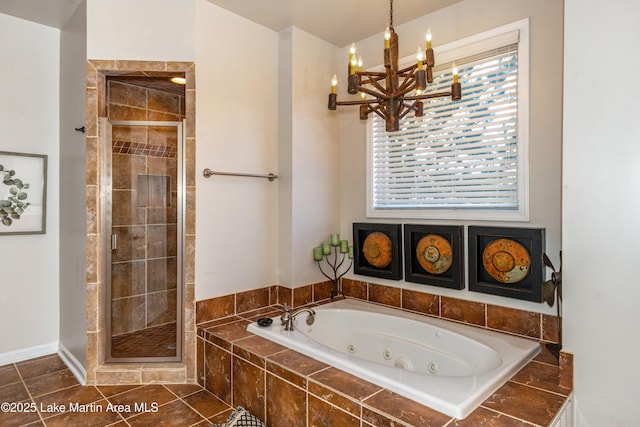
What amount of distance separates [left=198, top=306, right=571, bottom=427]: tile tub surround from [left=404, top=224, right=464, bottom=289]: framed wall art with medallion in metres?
0.71

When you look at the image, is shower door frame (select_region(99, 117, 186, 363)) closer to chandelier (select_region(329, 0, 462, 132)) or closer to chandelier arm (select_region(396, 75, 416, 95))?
chandelier (select_region(329, 0, 462, 132))

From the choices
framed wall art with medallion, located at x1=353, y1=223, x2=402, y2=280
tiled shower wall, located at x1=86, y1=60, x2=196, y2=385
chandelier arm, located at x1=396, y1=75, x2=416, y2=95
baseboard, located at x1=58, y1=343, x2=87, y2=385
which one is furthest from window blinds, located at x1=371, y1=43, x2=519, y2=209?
baseboard, located at x1=58, y1=343, x2=87, y2=385

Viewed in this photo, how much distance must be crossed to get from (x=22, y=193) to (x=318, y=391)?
2704 millimetres

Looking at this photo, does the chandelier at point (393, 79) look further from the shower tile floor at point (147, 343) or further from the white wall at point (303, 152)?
the shower tile floor at point (147, 343)

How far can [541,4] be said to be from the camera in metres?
2.21

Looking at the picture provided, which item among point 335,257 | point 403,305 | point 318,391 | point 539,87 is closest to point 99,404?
point 318,391

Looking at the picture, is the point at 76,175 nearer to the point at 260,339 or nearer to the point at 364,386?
the point at 260,339

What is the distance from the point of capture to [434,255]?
266cm

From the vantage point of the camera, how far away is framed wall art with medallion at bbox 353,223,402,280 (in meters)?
2.87

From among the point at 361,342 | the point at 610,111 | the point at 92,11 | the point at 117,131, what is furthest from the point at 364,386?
the point at 92,11

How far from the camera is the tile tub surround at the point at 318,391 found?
146cm

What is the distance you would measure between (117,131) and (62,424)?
69.9 inches

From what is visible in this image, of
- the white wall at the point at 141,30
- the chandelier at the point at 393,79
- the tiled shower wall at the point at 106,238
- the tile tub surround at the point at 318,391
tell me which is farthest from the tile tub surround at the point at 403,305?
the white wall at the point at 141,30

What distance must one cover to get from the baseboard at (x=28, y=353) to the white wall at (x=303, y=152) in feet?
6.19
